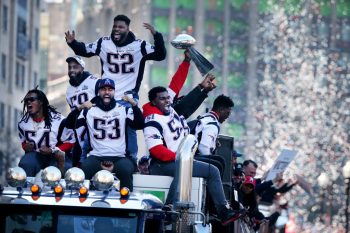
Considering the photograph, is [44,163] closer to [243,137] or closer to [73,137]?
[73,137]

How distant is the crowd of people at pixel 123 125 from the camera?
21.8 meters

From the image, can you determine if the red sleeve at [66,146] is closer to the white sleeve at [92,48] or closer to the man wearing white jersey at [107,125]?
the man wearing white jersey at [107,125]

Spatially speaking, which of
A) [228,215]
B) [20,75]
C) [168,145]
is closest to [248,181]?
[168,145]

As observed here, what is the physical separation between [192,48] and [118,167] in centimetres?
382

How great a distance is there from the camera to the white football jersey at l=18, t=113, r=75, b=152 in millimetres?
22953

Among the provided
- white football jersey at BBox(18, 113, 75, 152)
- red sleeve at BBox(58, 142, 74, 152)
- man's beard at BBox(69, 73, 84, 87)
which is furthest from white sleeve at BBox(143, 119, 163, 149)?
man's beard at BBox(69, 73, 84, 87)

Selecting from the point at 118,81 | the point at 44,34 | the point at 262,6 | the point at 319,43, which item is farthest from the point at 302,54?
the point at 118,81

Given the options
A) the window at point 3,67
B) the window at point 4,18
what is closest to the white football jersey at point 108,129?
the window at point 4,18

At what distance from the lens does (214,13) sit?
14425 cm

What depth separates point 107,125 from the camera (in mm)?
21906

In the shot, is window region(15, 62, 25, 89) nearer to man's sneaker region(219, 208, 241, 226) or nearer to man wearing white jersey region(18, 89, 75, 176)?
man wearing white jersey region(18, 89, 75, 176)

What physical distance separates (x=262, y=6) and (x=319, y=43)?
44.0 ft

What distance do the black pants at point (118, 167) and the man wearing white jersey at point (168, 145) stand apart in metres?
0.48

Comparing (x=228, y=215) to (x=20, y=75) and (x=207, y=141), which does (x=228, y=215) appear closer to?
(x=207, y=141)
